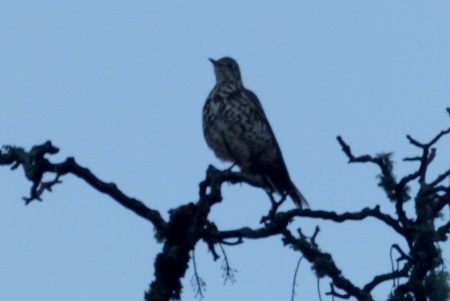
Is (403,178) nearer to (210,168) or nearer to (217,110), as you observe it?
(210,168)

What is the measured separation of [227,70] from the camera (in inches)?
377

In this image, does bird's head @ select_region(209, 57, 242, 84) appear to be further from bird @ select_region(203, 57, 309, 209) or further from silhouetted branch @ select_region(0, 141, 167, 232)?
silhouetted branch @ select_region(0, 141, 167, 232)

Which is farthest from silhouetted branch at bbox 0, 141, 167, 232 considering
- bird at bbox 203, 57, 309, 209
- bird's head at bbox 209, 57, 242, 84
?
bird's head at bbox 209, 57, 242, 84

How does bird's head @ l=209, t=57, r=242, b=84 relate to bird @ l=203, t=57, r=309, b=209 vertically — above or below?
above

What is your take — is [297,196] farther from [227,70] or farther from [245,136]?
[227,70]

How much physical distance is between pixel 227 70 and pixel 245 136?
1.16 meters

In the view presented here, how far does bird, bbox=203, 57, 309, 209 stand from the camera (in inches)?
336

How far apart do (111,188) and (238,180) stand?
3.30ft

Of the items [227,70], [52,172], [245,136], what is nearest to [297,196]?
[245,136]

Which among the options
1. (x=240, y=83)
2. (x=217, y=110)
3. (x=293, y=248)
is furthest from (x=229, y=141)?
(x=293, y=248)

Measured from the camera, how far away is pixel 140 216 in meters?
4.68

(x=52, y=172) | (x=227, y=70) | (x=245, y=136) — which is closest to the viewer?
(x=52, y=172)

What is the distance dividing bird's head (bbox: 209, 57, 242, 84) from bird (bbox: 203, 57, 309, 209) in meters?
0.25

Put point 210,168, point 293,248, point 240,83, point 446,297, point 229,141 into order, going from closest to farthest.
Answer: point 446,297 < point 293,248 < point 210,168 < point 229,141 < point 240,83
